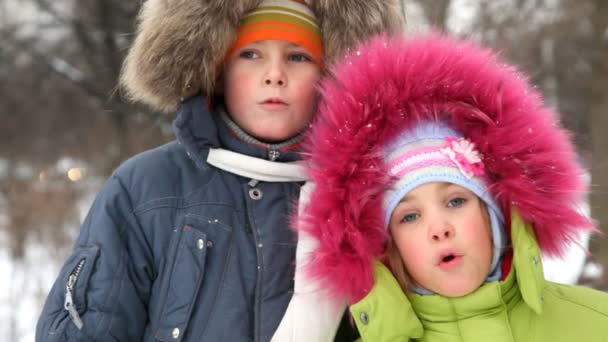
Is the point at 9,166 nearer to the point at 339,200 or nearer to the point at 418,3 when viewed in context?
the point at 418,3

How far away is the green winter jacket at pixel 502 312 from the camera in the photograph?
80.4 inches

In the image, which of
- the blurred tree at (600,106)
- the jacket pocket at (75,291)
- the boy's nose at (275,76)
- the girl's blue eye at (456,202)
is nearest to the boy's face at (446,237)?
the girl's blue eye at (456,202)

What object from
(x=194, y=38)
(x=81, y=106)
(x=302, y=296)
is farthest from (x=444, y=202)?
(x=81, y=106)

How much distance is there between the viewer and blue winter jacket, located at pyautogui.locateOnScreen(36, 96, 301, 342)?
7.04 ft

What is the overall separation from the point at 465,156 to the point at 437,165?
0.29 ft

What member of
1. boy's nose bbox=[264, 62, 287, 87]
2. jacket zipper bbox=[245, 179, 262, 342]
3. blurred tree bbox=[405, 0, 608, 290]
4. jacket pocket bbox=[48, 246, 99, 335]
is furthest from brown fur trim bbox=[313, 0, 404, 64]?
blurred tree bbox=[405, 0, 608, 290]

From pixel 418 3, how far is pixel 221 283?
5479mm

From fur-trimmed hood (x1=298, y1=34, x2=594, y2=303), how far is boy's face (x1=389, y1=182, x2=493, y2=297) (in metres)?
0.09

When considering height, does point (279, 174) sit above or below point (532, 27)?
below

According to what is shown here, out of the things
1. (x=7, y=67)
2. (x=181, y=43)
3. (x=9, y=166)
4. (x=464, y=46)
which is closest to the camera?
(x=464, y=46)

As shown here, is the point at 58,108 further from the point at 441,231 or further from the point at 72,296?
the point at 441,231

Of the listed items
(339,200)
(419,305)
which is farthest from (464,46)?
(419,305)

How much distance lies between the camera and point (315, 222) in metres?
2.17

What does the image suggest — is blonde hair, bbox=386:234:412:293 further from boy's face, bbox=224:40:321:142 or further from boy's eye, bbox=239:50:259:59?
boy's eye, bbox=239:50:259:59
